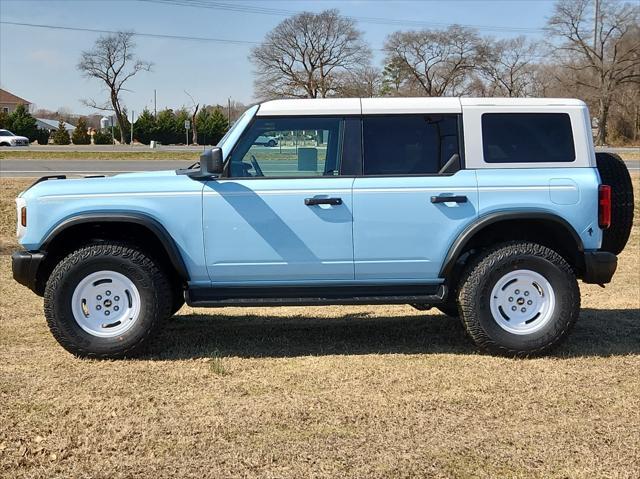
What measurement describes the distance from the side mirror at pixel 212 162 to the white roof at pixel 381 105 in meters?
0.47


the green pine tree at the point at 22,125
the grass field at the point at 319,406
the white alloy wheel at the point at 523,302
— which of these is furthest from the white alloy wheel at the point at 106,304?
the green pine tree at the point at 22,125

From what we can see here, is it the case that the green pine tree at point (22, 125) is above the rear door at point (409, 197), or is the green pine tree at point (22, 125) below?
above

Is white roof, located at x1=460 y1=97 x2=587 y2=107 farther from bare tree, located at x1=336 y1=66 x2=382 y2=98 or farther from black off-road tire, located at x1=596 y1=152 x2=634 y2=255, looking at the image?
bare tree, located at x1=336 y1=66 x2=382 y2=98

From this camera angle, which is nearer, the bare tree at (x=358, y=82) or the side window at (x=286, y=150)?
the side window at (x=286, y=150)

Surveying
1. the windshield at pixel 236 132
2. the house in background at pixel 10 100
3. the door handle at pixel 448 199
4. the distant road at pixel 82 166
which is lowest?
the door handle at pixel 448 199

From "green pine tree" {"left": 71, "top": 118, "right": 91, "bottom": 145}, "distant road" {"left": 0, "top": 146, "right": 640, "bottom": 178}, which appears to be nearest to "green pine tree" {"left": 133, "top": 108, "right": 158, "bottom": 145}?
"green pine tree" {"left": 71, "top": 118, "right": 91, "bottom": 145}

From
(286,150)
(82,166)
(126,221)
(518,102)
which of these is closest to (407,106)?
(518,102)

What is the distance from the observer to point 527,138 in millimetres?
4883

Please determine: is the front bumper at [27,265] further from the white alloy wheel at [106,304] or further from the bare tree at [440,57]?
the bare tree at [440,57]

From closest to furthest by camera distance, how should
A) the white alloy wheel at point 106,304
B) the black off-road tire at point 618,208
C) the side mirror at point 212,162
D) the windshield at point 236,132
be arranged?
the side mirror at point 212,162 → the white alloy wheel at point 106,304 → the windshield at point 236,132 → the black off-road tire at point 618,208

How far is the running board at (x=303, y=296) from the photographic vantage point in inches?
187

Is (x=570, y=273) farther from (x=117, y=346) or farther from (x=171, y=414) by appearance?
(x=117, y=346)

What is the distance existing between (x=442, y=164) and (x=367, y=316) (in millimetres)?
2049

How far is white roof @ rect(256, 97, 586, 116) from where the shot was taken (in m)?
4.85
